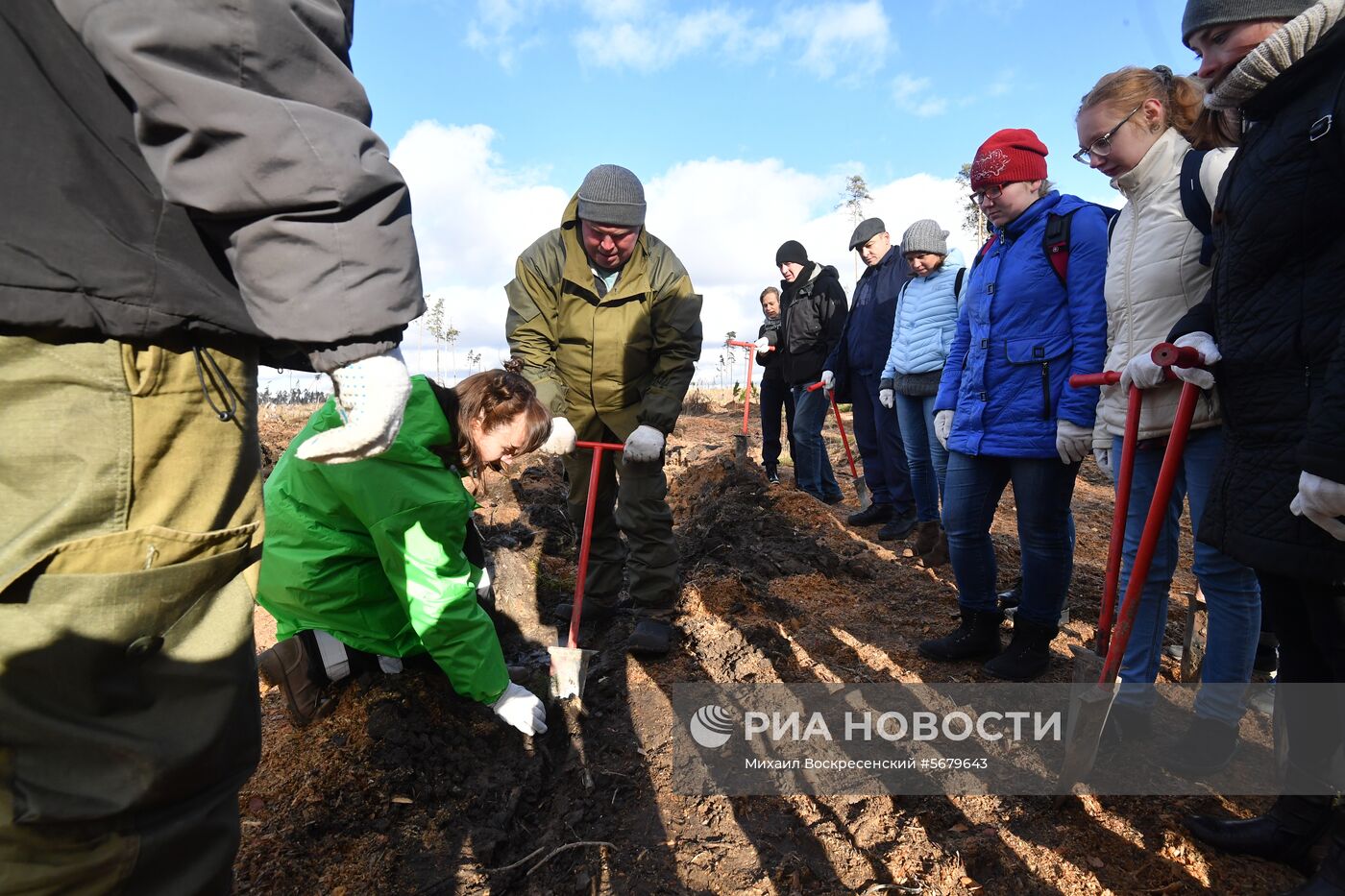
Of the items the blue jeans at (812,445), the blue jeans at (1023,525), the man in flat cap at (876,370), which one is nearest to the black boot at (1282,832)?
the blue jeans at (1023,525)

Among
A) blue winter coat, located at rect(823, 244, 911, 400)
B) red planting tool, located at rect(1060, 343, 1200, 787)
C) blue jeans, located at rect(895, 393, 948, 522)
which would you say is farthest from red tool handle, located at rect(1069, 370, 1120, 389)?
blue winter coat, located at rect(823, 244, 911, 400)

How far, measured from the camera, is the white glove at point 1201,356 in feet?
6.37

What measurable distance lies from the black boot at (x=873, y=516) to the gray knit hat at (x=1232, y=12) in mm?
4586

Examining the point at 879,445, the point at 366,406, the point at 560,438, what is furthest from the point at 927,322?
the point at 366,406

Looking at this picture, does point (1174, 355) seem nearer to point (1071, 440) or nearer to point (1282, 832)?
point (1071, 440)

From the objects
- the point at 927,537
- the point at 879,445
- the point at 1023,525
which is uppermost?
the point at 1023,525

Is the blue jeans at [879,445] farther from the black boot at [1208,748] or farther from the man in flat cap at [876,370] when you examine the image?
the black boot at [1208,748]

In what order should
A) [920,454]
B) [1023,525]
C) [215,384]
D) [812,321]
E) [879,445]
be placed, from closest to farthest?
[215,384]
[1023,525]
[920,454]
[879,445]
[812,321]

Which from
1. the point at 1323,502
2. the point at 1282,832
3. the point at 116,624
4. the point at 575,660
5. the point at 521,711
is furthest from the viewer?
the point at 575,660

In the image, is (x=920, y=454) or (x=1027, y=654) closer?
(x=1027, y=654)

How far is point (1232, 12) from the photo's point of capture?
1716 mm

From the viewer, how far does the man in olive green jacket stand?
338cm

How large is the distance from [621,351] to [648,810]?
2.01 metres

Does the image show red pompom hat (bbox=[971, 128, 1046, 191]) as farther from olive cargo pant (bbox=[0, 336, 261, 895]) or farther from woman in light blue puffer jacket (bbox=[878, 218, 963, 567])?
olive cargo pant (bbox=[0, 336, 261, 895])
